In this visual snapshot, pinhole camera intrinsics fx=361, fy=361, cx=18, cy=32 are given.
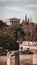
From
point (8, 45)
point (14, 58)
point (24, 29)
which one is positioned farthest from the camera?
point (24, 29)

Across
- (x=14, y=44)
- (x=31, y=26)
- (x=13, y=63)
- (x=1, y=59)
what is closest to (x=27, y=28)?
(x=31, y=26)

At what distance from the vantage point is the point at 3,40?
22.1 meters

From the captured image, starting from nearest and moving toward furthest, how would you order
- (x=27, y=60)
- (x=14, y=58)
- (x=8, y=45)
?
(x=14, y=58) < (x=27, y=60) < (x=8, y=45)

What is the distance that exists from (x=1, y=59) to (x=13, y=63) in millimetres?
2394

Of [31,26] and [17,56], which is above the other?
[17,56]

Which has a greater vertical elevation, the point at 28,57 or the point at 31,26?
the point at 28,57

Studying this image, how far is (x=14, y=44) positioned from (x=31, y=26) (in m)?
13.3

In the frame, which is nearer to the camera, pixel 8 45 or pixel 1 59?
pixel 1 59

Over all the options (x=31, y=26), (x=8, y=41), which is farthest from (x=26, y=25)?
(x=8, y=41)

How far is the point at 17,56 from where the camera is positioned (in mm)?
12648

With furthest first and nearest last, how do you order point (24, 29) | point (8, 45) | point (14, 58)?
point (24, 29) < point (8, 45) < point (14, 58)

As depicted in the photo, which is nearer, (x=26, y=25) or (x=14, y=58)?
(x=14, y=58)

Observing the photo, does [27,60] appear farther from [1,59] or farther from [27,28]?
[27,28]

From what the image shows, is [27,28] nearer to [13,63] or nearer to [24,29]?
[24,29]
